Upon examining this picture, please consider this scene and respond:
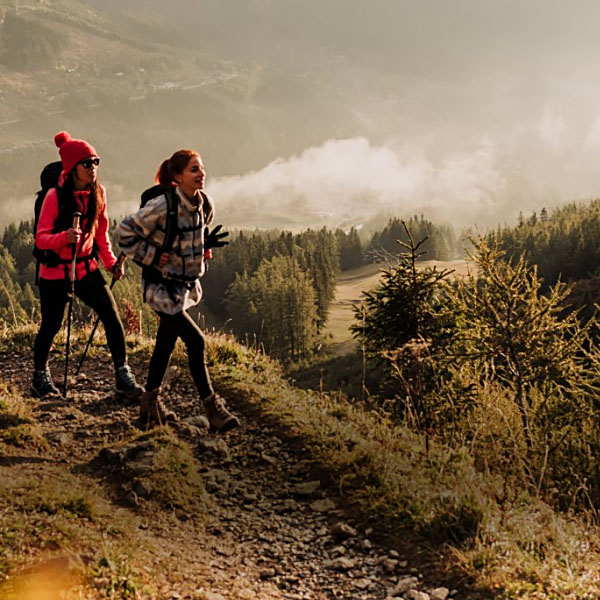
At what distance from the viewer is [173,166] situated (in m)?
5.92

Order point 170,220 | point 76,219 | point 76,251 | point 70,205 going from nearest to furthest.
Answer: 1. point 170,220
2. point 76,219
3. point 70,205
4. point 76,251

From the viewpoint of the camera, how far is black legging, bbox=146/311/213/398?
625 cm

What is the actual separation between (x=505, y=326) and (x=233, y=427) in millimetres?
9887

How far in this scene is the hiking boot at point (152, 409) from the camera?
21.8 feet

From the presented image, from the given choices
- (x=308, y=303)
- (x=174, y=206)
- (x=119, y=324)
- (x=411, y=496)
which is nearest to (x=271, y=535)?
(x=411, y=496)

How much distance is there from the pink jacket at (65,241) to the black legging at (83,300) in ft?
0.36

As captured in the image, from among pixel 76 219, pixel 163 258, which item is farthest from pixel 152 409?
pixel 76 219

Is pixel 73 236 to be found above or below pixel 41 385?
above

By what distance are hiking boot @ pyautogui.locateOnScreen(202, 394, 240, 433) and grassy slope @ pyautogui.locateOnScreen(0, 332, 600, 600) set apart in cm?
62

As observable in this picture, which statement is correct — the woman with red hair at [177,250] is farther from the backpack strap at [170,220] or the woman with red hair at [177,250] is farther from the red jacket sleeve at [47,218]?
the red jacket sleeve at [47,218]

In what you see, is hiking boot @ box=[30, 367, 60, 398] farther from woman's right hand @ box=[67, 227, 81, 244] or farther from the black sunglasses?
the black sunglasses

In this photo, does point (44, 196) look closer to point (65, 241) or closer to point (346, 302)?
point (65, 241)

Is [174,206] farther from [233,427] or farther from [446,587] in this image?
[446,587]

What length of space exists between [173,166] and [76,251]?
179 cm
